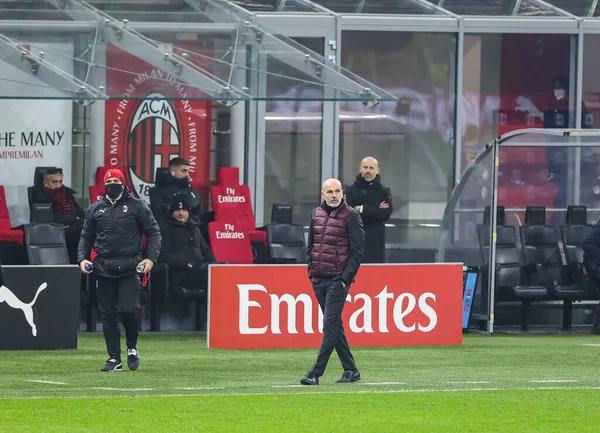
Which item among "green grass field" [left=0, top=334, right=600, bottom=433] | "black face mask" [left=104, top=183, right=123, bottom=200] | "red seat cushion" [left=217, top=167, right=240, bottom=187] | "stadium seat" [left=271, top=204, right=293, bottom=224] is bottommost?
"green grass field" [left=0, top=334, right=600, bottom=433]

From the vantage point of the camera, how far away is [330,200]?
13172mm

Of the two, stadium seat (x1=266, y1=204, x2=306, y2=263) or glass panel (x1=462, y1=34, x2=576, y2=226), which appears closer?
stadium seat (x1=266, y1=204, x2=306, y2=263)

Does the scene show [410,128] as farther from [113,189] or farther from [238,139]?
[113,189]

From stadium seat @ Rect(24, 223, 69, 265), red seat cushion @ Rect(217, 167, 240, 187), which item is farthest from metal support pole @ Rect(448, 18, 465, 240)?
stadium seat @ Rect(24, 223, 69, 265)

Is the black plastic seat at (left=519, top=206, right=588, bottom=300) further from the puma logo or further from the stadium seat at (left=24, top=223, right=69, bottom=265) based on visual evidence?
the puma logo

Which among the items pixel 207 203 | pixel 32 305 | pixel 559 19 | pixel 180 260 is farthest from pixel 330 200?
pixel 559 19

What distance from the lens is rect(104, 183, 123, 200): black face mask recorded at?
14.2 meters

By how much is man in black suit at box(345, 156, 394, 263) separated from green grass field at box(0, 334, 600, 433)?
2151mm

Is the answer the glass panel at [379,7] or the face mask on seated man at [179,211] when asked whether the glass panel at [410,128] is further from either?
the face mask on seated man at [179,211]

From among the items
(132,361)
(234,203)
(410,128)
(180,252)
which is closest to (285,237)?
(234,203)

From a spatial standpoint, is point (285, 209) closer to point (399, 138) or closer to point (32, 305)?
point (399, 138)

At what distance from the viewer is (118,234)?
46.5 ft

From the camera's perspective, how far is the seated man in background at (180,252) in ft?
62.5

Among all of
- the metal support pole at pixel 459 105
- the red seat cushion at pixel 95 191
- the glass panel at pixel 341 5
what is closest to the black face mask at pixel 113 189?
the red seat cushion at pixel 95 191
